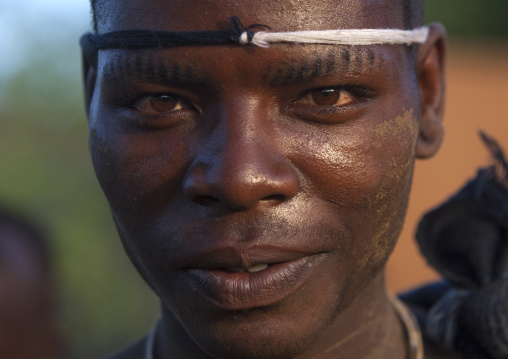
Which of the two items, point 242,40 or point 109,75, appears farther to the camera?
point 109,75

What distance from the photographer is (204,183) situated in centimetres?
180

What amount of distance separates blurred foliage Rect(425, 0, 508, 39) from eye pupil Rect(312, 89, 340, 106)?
11.3 metres

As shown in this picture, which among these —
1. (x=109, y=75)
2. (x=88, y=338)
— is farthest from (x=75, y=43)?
(x=109, y=75)

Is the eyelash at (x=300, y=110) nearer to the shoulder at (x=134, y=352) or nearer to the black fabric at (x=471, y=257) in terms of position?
the black fabric at (x=471, y=257)

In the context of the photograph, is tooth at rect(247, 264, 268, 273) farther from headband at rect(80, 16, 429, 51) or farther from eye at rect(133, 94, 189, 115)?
headband at rect(80, 16, 429, 51)

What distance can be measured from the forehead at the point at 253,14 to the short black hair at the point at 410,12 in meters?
0.18

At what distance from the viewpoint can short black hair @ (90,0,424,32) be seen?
220cm

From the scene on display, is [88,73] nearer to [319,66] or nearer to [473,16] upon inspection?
[319,66]

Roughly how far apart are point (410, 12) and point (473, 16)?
11248mm

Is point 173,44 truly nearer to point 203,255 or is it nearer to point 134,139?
point 134,139

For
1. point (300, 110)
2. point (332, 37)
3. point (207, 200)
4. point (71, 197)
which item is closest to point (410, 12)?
point (332, 37)

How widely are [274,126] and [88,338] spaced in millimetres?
6256

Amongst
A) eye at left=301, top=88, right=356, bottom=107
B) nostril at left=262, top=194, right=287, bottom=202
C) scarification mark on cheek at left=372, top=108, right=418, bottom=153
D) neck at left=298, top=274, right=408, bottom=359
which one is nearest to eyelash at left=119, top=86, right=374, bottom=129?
eye at left=301, top=88, right=356, bottom=107

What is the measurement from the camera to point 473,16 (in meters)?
12.6
